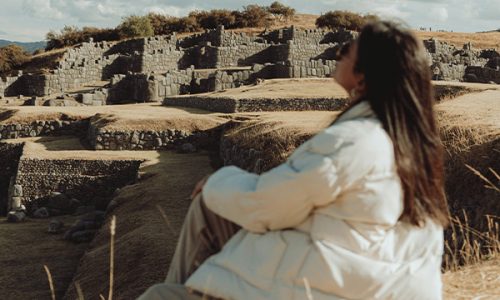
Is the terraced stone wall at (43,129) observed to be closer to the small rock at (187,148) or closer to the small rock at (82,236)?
the small rock at (187,148)

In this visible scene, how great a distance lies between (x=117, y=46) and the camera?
4756cm

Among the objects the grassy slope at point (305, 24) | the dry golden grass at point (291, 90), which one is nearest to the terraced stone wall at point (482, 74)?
the dry golden grass at point (291, 90)

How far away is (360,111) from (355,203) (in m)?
0.47

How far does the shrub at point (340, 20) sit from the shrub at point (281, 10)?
7398 millimetres

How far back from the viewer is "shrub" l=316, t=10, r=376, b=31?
57.8 metres

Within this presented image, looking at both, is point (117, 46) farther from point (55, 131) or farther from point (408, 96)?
point (408, 96)

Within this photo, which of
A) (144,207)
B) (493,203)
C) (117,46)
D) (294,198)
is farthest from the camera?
(117,46)

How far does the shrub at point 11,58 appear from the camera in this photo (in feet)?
161

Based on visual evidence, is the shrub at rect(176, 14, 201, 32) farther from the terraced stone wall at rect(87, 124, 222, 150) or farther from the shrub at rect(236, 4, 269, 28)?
the terraced stone wall at rect(87, 124, 222, 150)

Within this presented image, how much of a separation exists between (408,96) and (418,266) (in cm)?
84

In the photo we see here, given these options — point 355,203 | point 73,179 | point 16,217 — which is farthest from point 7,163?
point 355,203

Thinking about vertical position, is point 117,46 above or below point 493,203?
above

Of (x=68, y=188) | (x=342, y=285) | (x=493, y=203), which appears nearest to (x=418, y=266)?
(x=342, y=285)

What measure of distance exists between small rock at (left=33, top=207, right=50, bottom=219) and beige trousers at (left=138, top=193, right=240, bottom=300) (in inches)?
628
